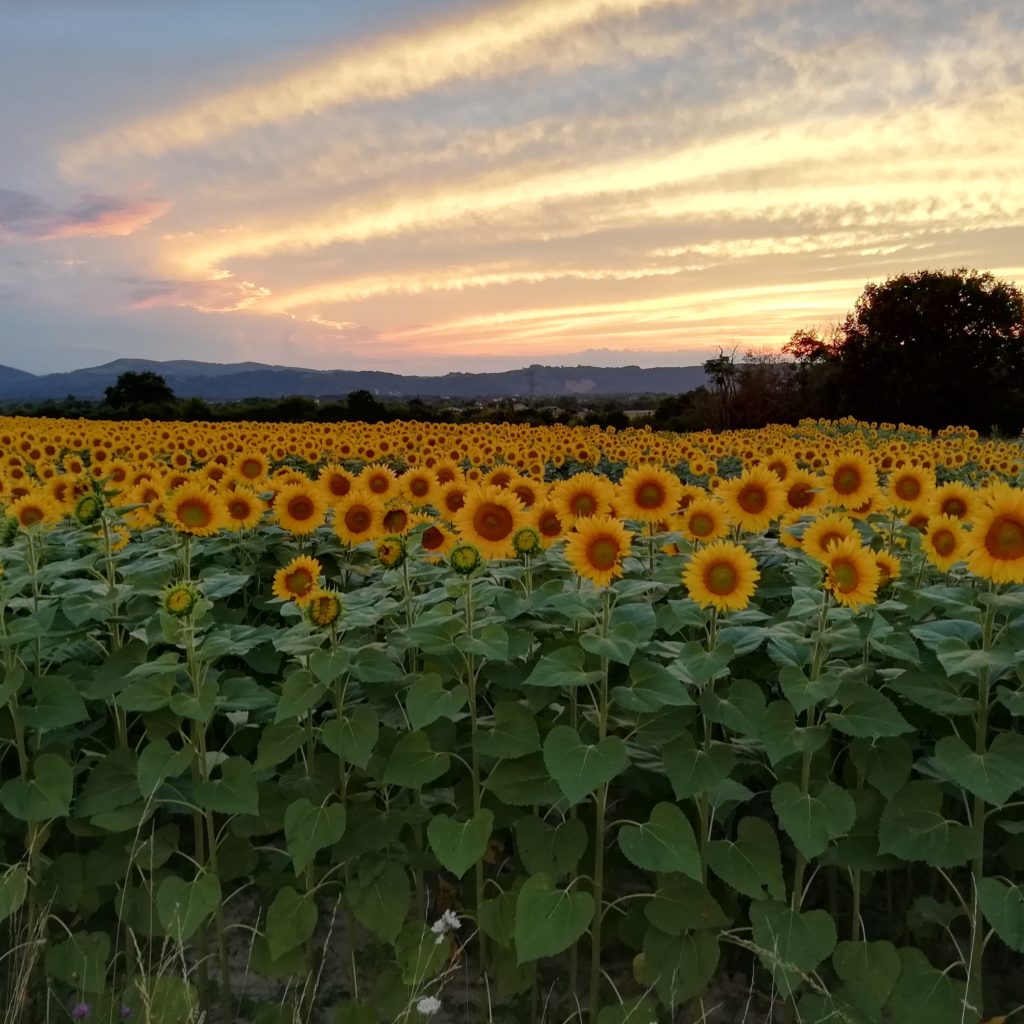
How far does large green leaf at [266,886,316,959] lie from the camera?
3789mm

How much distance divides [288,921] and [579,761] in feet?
4.60

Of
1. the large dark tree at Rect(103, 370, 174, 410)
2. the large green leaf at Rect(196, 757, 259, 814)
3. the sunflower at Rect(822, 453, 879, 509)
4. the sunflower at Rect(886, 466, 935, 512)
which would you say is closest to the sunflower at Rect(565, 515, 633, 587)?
the large green leaf at Rect(196, 757, 259, 814)

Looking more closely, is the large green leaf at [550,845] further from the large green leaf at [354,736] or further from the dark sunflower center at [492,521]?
the dark sunflower center at [492,521]

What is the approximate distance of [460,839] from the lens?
3.60 metres

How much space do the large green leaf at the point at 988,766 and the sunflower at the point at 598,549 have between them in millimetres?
1378

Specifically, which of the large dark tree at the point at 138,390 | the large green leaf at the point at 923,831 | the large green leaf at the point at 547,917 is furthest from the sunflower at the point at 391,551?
the large dark tree at the point at 138,390

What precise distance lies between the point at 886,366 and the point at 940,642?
164ft

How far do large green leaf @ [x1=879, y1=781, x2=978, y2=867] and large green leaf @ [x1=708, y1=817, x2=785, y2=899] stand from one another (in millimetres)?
401

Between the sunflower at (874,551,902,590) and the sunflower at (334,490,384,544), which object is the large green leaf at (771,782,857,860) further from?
the sunflower at (334,490,384,544)

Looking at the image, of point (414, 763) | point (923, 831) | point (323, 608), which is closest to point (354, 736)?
point (414, 763)

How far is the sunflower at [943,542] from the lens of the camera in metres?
4.26

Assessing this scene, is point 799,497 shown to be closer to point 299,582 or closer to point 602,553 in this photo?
point 602,553

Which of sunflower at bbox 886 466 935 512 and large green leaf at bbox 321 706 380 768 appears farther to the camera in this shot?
sunflower at bbox 886 466 935 512

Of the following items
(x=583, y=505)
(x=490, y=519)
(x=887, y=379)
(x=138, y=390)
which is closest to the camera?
(x=490, y=519)
